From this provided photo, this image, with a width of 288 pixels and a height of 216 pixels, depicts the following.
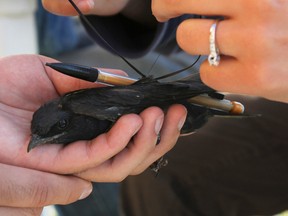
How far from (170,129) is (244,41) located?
280mm

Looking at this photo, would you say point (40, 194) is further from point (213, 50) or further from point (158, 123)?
point (213, 50)

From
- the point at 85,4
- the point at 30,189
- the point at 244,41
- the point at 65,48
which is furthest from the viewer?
the point at 65,48

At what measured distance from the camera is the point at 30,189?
0.89 metres

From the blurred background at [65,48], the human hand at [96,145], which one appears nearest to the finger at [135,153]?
the human hand at [96,145]

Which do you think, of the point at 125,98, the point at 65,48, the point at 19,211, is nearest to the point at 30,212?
A: the point at 19,211

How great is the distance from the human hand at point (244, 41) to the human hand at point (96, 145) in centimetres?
15

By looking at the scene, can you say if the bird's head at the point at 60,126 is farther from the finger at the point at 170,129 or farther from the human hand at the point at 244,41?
the human hand at the point at 244,41

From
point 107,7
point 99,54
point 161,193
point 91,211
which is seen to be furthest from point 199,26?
point 99,54

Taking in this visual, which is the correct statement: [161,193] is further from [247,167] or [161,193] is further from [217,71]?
[217,71]

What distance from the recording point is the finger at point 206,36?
739mm

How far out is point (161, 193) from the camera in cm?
156

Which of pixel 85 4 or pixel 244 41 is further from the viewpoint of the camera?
pixel 85 4

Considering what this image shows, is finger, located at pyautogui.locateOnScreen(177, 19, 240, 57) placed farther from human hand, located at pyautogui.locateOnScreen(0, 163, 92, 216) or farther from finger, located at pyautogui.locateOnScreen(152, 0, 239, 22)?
human hand, located at pyautogui.locateOnScreen(0, 163, 92, 216)

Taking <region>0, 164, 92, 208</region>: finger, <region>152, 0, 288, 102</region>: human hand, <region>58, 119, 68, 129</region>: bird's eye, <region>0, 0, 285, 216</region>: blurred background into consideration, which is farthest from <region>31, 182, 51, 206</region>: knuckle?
<region>0, 0, 285, 216</region>: blurred background
